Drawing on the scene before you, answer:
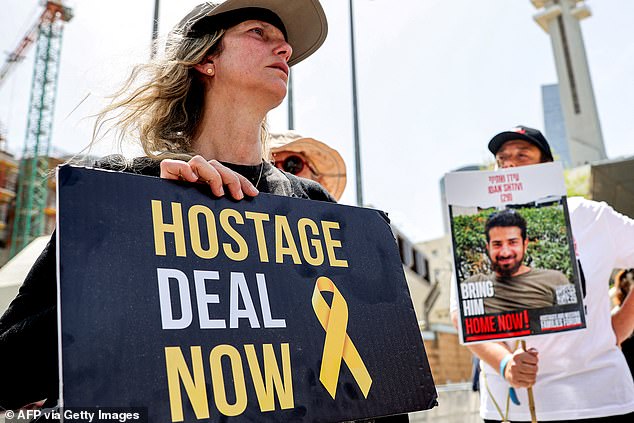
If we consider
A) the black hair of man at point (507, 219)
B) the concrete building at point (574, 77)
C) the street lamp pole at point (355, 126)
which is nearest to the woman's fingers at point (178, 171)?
the black hair of man at point (507, 219)

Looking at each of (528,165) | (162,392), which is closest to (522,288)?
(528,165)

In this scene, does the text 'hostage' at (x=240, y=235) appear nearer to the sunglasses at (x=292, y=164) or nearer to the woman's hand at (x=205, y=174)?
the woman's hand at (x=205, y=174)

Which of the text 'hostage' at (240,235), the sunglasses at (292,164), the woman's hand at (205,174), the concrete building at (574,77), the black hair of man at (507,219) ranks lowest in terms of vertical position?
the text 'hostage' at (240,235)

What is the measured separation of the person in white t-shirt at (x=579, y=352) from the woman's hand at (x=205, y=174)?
1333mm

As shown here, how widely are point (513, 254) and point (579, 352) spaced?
402 millimetres

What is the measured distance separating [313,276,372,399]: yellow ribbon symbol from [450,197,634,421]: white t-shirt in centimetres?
113

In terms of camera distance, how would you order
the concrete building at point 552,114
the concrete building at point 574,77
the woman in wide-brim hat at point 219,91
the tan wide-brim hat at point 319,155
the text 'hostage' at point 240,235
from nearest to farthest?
the text 'hostage' at point 240,235 < the woman in wide-brim hat at point 219,91 < the tan wide-brim hat at point 319,155 < the concrete building at point 574,77 < the concrete building at point 552,114

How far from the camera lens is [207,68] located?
1526 mm

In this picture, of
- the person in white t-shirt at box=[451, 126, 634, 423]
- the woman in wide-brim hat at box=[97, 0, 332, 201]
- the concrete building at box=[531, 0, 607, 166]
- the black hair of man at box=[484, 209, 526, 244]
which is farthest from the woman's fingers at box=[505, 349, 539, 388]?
the concrete building at box=[531, 0, 607, 166]

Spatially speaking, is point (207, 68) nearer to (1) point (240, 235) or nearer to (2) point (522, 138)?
(1) point (240, 235)

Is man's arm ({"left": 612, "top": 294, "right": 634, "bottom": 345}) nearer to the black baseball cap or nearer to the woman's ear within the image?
the black baseball cap

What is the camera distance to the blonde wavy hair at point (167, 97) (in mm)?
1478

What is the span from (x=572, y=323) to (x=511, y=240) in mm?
362

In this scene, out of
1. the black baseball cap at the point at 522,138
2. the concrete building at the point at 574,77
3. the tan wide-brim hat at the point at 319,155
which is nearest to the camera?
the black baseball cap at the point at 522,138
